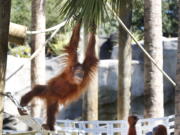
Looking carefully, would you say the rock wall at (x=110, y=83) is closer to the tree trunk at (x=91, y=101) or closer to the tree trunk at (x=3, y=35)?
the tree trunk at (x=91, y=101)

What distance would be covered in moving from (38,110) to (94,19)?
9.58 ft

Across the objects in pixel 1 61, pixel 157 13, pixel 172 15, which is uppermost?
pixel 172 15

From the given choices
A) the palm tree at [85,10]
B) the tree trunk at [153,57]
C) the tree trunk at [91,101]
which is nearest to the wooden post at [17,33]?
the palm tree at [85,10]

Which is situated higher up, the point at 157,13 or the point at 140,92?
the point at 157,13

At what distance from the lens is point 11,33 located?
375 cm

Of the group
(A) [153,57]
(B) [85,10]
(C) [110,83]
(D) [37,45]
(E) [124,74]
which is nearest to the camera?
(B) [85,10]

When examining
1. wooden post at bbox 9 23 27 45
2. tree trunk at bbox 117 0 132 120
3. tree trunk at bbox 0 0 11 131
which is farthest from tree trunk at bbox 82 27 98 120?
tree trunk at bbox 0 0 11 131

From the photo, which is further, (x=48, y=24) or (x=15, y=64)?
(x=48, y=24)

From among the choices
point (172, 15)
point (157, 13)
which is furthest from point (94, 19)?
point (172, 15)

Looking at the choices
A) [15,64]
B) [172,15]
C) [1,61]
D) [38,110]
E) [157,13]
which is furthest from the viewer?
[172,15]

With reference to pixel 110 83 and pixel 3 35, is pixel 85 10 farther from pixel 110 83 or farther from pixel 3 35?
pixel 110 83

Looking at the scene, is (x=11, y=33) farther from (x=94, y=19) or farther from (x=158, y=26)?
(x=158, y=26)

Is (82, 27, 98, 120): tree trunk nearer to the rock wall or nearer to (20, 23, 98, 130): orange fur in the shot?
(20, 23, 98, 130): orange fur

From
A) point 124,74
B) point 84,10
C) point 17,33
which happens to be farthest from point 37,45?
point 84,10
